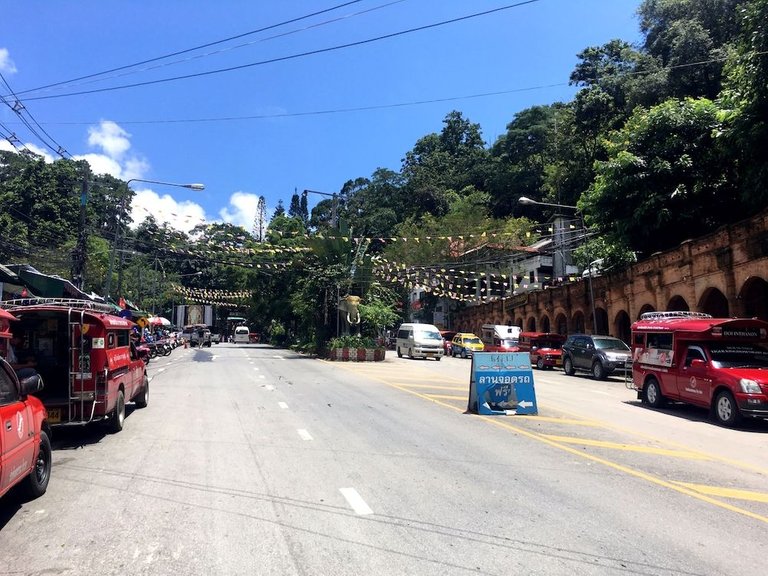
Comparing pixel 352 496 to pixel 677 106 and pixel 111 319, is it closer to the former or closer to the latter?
pixel 111 319

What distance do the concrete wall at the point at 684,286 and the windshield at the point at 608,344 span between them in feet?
13.4

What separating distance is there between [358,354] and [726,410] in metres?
24.9

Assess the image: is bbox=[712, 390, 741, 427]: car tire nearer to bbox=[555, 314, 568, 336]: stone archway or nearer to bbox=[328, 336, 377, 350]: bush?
bbox=[328, 336, 377, 350]: bush

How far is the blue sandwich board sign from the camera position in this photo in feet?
42.9

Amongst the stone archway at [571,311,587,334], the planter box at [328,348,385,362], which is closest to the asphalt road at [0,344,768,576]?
the planter box at [328,348,385,362]

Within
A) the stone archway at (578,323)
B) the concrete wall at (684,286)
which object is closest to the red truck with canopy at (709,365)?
the concrete wall at (684,286)

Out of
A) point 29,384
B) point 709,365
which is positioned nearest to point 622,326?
point 709,365

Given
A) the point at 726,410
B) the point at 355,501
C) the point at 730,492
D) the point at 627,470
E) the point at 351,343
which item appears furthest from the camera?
the point at 351,343

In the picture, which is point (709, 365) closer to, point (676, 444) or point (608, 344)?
point (676, 444)

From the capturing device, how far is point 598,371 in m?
25.3

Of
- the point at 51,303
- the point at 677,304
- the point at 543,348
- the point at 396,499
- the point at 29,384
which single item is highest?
the point at 677,304

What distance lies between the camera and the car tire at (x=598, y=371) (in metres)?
25.0

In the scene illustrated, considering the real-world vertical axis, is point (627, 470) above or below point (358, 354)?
below

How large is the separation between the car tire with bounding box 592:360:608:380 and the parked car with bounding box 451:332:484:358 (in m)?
17.3
